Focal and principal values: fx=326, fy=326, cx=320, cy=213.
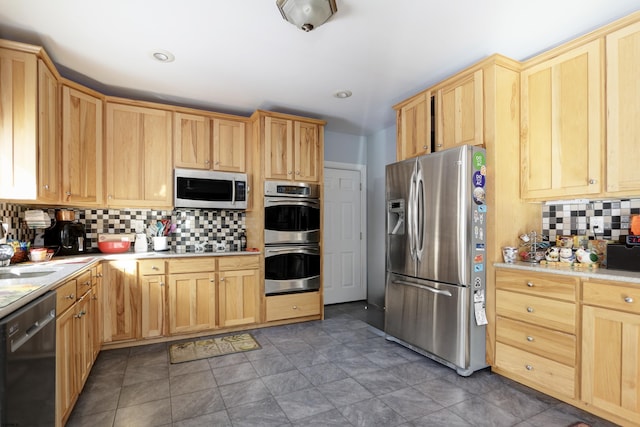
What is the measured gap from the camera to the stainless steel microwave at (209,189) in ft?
11.0

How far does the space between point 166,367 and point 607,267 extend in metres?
3.29

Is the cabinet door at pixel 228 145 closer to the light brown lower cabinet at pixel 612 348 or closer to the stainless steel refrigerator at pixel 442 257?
the stainless steel refrigerator at pixel 442 257

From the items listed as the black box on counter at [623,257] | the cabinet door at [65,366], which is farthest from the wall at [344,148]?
the cabinet door at [65,366]

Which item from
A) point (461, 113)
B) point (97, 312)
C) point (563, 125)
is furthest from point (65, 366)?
point (563, 125)

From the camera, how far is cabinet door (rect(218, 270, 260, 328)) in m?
3.38

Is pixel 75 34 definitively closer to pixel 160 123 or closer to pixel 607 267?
pixel 160 123

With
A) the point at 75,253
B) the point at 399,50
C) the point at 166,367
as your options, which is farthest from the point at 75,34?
the point at 166,367

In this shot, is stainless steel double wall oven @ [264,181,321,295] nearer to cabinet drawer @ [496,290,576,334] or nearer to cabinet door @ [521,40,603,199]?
cabinet drawer @ [496,290,576,334]

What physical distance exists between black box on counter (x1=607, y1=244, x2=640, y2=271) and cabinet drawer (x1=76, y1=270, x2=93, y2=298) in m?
3.46

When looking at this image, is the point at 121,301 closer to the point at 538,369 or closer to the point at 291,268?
the point at 291,268

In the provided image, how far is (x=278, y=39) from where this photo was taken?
2.32m

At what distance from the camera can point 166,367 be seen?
2.61 metres

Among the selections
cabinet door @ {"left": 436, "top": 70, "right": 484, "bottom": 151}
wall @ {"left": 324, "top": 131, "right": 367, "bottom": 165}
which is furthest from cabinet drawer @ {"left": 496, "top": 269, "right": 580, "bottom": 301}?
wall @ {"left": 324, "top": 131, "right": 367, "bottom": 165}

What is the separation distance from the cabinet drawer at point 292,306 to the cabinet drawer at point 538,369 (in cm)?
195
